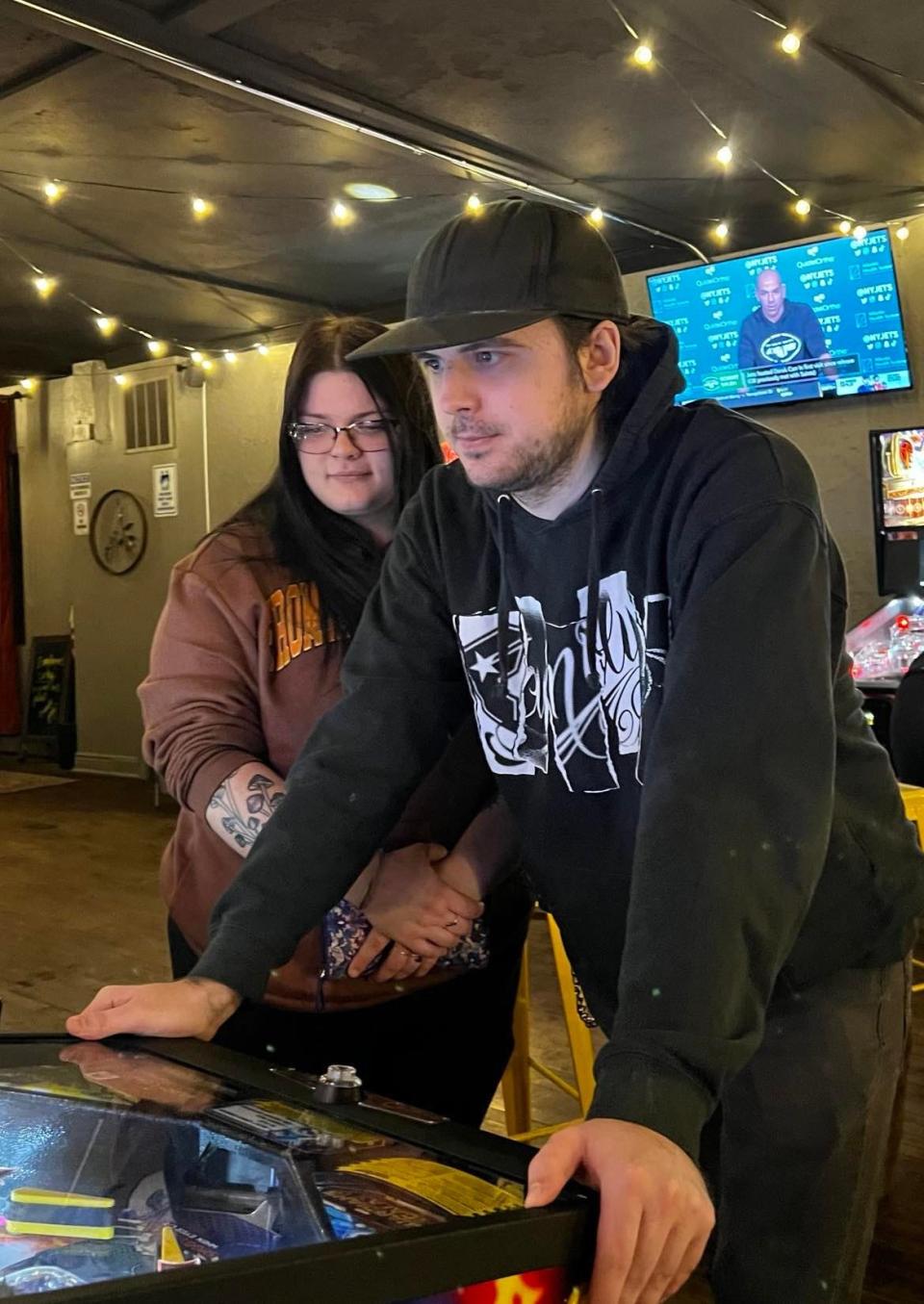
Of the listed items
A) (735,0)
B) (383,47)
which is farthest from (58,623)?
(735,0)

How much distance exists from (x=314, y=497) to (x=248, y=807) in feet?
1.39

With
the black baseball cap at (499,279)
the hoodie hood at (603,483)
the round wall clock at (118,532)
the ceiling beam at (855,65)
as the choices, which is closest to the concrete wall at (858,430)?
the ceiling beam at (855,65)

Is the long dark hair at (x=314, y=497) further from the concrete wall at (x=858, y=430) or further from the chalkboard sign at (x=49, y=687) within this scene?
the chalkboard sign at (x=49, y=687)

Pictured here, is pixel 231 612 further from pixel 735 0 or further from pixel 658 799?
pixel 735 0

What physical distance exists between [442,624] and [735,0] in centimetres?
303

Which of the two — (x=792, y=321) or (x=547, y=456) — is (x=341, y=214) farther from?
(x=547, y=456)

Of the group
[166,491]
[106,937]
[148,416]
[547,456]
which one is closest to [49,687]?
[166,491]

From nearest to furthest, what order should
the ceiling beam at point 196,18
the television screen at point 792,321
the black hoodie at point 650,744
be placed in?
the black hoodie at point 650,744
the ceiling beam at point 196,18
the television screen at point 792,321

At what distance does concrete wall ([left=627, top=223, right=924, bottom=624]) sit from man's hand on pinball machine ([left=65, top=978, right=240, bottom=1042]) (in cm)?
520

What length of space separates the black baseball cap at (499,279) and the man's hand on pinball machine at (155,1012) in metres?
0.57

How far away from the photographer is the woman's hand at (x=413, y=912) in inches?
62.6

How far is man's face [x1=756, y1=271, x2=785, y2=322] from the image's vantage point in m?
5.89

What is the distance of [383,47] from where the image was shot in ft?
13.2

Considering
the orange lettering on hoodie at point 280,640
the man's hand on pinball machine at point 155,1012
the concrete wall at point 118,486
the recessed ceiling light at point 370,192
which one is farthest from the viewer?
the concrete wall at point 118,486
